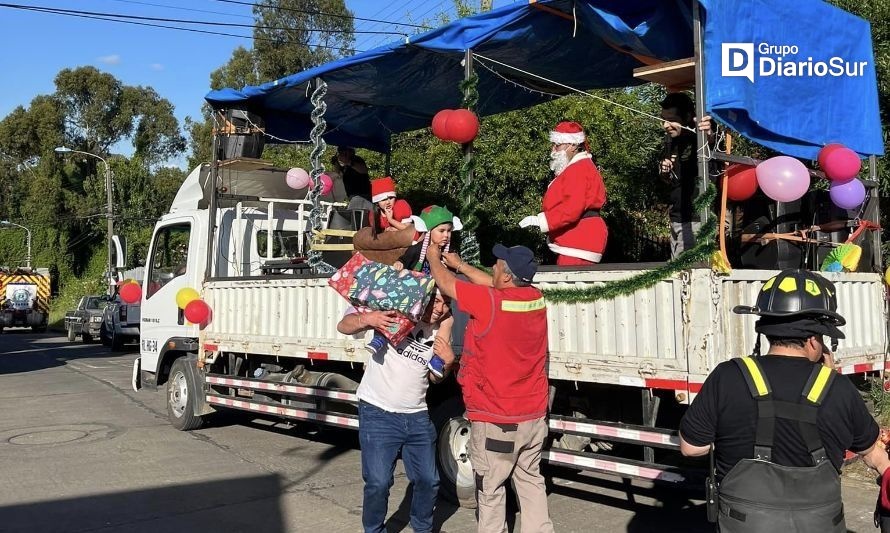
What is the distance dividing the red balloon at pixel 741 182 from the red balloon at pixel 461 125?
79.6 inches

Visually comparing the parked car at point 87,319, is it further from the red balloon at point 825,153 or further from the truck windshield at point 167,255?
the red balloon at point 825,153

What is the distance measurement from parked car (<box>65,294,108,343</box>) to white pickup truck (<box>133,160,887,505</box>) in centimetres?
1843

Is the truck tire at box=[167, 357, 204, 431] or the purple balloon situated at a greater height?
the purple balloon

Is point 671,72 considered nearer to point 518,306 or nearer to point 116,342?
point 518,306

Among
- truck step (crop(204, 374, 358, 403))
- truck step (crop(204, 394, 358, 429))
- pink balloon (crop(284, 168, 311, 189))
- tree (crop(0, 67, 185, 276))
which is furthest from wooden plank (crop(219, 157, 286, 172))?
tree (crop(0, 67, 185, 276))

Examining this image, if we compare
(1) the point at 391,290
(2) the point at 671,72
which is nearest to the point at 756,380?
(1) the point at 391,290

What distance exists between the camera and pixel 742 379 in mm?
2852

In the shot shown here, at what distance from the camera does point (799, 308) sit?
288 centimetres

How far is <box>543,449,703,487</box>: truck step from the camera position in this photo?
468cm

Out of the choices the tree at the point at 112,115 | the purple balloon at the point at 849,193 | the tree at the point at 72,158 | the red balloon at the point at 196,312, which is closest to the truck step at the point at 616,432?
the purple balloon at the point at 849,193

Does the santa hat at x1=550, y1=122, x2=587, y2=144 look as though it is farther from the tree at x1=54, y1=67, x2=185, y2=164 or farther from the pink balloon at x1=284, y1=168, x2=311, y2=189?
the tree at x1=54, y1=67, x2=185, y2=164

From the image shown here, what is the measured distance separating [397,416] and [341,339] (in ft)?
8.65

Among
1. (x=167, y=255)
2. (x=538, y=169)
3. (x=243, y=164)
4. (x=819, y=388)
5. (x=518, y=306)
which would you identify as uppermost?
(x=538, y=169)

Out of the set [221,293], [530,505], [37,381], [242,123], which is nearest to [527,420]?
[530,505]
